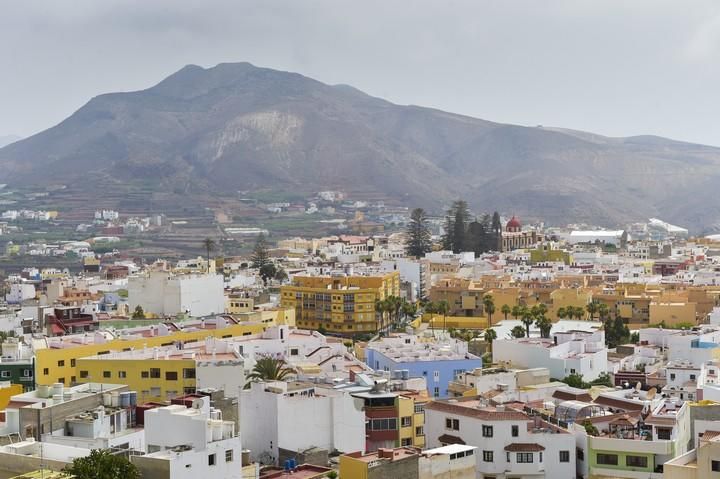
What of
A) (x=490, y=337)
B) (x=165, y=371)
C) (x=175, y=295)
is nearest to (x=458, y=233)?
(x=175, y=295)

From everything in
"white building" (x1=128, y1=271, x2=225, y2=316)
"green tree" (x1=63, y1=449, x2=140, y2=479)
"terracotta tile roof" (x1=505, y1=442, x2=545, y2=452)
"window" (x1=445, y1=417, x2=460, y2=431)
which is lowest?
"terracotta tile roof" (x1=505, y1=442, x2=545, y2=452)

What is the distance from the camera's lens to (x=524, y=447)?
64.9 feet

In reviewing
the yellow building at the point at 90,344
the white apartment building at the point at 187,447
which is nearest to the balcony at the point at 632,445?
the white apartment building at the point at 187,447

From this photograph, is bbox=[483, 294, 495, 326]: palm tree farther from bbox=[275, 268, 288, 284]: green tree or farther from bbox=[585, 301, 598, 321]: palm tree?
bbox=[275, 268, 288, 284]: green tree

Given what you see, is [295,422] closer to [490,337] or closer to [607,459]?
[607,459]

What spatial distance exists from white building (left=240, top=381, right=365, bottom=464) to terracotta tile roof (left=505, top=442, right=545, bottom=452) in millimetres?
2659

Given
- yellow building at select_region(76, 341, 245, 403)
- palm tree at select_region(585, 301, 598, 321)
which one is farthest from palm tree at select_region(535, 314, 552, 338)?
yellow building at select_region(76, 341, 245, 403)

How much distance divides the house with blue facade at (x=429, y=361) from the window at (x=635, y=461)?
8077 mm

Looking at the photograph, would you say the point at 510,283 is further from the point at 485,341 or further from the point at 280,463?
the point at 280,463

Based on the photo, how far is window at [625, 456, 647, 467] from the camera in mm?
19078

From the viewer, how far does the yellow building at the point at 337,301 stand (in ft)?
154

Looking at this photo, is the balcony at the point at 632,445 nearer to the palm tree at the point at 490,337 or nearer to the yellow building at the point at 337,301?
the palm tree at the point at 490,337

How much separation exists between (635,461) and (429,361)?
10.1m

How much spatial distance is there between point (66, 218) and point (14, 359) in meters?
132
